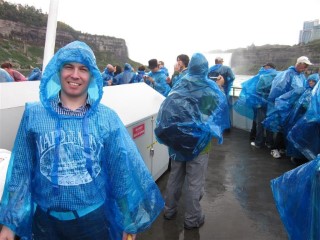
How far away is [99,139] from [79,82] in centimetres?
31

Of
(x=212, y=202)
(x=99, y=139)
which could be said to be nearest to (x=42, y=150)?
(x=99, y=139)

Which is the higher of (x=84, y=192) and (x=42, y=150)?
(x=42, y=150)

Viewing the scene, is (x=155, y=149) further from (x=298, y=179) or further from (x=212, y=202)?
(x=298, y=179)

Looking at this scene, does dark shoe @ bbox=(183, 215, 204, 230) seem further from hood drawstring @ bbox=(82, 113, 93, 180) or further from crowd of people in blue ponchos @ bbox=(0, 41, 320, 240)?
hood drawstring @ bbox=(82, 113, 93, 180)

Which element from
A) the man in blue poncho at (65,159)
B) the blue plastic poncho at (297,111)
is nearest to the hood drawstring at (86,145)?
the man in blue poncho at (65,159)

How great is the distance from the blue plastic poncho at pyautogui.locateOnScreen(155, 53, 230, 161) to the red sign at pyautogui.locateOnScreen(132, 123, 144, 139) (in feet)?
1.16

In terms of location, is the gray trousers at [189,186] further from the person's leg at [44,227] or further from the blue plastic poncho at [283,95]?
the blue plastic poncho at [283,95]

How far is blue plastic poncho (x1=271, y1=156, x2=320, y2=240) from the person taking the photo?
2.04 metres

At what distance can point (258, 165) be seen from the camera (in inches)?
215

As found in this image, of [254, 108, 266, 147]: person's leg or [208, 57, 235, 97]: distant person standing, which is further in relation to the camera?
[208, 57, 235, 97]: distant person standing

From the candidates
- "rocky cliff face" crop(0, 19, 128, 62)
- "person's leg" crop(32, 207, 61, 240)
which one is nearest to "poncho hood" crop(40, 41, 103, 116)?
"person's leg" crop(32, 207, 61, 240)

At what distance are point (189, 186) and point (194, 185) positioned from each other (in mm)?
53

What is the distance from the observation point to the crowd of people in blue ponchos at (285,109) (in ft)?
15.8

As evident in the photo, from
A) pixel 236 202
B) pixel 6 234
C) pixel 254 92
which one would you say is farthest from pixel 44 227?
pixel 254 92
